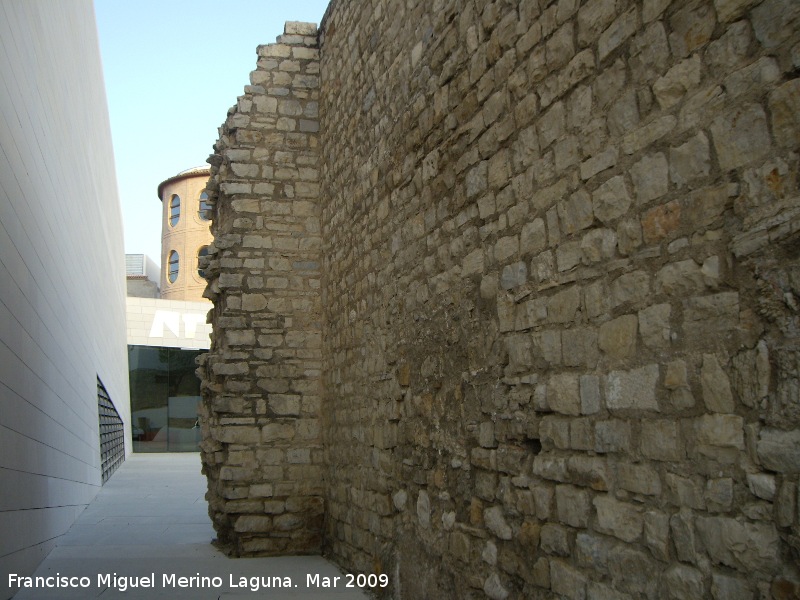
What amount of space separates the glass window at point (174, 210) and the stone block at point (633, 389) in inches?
1474

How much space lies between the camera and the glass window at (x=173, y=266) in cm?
3809

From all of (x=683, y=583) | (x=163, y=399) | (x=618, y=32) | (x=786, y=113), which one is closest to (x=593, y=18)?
(x=618, y=32)

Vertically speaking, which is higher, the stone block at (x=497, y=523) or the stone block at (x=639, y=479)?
the stone block at (x=639, y=479)

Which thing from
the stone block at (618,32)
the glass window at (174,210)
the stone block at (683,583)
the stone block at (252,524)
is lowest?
the stone block at (252,524)

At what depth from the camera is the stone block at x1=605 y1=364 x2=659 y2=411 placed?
2.55 metres

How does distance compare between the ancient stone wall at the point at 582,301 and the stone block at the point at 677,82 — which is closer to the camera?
the ancient stone wall at the point at 582,301

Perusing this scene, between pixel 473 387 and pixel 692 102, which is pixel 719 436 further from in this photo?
pixel 473 387

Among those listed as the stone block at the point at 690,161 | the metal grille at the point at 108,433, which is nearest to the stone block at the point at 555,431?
the stone block at the point at 690,161

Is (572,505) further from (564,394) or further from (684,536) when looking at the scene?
(684,536)

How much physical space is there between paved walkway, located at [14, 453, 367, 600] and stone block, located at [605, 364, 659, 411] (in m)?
3.09

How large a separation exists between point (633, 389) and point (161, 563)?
5038mm

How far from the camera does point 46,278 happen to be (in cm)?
711

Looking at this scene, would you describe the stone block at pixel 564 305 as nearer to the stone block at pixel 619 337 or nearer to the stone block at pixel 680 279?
the stone block at pixel 619 337

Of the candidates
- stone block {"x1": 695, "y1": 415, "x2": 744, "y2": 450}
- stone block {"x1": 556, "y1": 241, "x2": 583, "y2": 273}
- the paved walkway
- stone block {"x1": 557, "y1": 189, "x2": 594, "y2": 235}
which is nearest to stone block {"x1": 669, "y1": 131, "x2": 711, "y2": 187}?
stone block {"x1": 557, "y1": 189, "x2": 594, "y2": 235}
